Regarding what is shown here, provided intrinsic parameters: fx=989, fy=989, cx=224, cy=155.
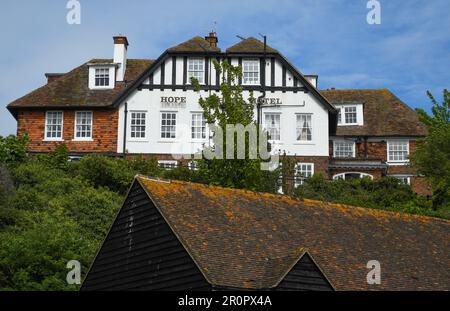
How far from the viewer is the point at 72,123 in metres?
52.2

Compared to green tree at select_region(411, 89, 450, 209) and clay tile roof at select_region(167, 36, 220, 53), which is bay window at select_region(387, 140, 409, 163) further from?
clay tile roof at select_region(167, 36, 220, 53)

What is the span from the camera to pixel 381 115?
191 ft

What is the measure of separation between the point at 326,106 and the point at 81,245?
818 inches

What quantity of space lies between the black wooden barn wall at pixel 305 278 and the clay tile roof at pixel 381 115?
31.7m

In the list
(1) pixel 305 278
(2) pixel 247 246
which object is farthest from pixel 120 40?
(1) pixel 305 278

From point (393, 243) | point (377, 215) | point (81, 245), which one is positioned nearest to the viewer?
point (393, 243)

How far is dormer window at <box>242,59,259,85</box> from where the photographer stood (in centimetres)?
5250

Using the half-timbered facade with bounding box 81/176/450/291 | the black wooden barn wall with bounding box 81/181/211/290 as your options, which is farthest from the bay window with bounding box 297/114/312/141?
the black wooden barn wall with bounding box 81/181/211/290

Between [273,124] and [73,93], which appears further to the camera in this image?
[73,93]

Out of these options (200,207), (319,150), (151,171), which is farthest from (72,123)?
(200,207)

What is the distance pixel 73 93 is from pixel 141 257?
28490 millimetres

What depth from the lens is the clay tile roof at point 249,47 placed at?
5222 centimetres

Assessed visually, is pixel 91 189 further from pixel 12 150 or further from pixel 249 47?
pixel 249 47
